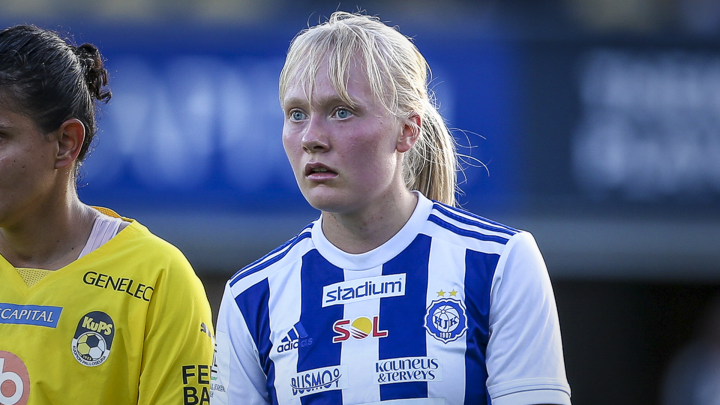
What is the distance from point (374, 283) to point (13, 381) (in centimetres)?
105

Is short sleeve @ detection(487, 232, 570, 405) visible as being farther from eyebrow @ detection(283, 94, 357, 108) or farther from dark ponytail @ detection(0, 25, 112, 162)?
dark ponytail @ detection(0, 25, 112, 162)

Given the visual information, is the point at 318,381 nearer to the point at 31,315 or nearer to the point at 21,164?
the point at 31,315

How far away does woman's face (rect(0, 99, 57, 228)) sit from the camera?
2.43 metres

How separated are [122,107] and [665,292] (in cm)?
465

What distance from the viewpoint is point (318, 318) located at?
7.63 ft

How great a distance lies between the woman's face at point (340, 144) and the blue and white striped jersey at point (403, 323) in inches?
7.6

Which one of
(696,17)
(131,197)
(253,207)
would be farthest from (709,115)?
(131,197)

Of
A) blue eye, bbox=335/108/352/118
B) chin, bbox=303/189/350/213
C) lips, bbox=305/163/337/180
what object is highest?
blue eye, bbox=335/108/352/118

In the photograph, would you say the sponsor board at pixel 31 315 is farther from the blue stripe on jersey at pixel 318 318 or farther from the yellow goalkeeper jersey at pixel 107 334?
the blue stripe on jersey at pixel 318 318

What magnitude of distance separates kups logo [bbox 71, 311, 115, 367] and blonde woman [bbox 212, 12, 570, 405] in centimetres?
33

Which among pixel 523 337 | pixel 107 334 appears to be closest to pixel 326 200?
pixel 523 337

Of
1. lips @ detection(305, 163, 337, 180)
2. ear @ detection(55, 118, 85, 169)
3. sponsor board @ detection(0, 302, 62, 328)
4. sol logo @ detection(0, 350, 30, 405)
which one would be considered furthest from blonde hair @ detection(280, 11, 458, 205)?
sol logo @ detection(0, 350, 30, 405)

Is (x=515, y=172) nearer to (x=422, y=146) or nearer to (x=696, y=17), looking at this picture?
(x=696, y=17)

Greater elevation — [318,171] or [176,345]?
[318,171]
